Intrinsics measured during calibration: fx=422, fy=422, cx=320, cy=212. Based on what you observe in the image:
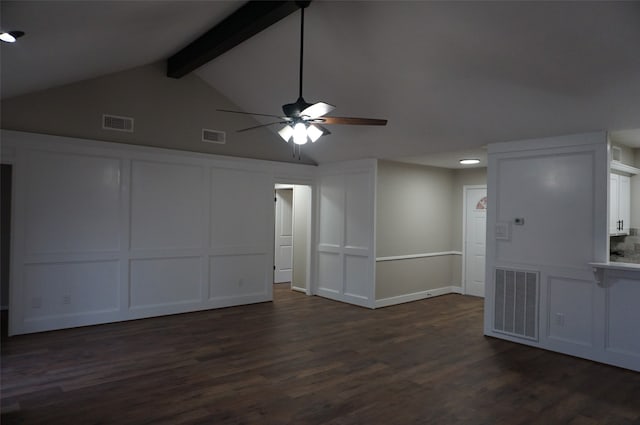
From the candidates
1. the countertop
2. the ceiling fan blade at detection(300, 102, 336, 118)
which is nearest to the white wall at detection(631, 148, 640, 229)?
the countertop

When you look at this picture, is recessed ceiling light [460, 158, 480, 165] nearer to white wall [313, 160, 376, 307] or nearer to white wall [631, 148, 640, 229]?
white wall [313, 160, 376, 307]

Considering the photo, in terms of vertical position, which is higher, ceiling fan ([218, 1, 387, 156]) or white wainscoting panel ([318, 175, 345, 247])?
ceiling fan ([218, 1, 387, 156])

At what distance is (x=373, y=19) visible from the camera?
396 cm

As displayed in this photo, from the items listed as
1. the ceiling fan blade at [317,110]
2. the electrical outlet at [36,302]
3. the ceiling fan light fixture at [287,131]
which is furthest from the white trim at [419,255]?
the electrical outlet at [36,302]

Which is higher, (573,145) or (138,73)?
(138,73)

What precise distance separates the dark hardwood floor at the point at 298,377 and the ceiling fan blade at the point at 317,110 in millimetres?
2324

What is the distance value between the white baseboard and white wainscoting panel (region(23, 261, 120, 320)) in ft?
13.0

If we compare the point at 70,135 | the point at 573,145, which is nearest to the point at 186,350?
the point at 70,135

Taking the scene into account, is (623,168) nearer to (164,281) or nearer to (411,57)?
(411,57)

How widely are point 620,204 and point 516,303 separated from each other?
2051 mm

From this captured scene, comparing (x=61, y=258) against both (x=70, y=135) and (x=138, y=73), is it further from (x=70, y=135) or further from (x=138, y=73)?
(x=138, y=73)

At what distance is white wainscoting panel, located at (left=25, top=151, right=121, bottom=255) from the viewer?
509 centimetres

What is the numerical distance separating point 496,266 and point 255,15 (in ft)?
13.3

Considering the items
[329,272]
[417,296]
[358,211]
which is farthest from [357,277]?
[417,296]
